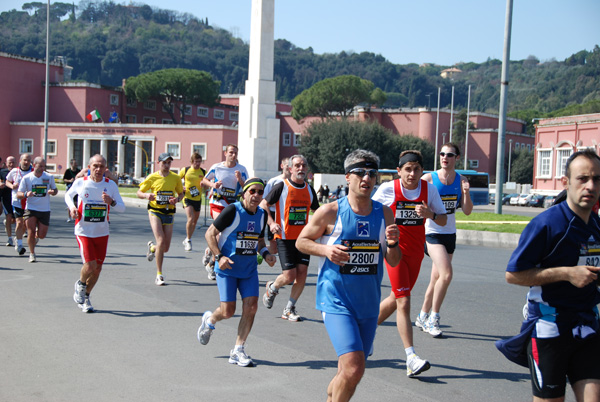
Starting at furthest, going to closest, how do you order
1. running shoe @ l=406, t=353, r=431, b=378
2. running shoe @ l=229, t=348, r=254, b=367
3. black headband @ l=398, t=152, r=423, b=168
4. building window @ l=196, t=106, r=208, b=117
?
1. building window @ l=196, t=106, r=208, b=117
2. black headband @ l=398, t=152, r=423, b=168
3. running shoe @ l=229, t=348, r=254, b=367
4. running shoe @ l=406, t=353, r=431, b=378

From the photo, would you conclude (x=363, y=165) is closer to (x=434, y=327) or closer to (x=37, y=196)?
(x=434, y=327)

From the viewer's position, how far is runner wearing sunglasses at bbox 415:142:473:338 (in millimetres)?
7281

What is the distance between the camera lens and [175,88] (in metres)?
88.5

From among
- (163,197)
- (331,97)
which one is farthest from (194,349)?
(331,97)

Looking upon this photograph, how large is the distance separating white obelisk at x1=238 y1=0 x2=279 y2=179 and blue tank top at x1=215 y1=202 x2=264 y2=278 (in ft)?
114

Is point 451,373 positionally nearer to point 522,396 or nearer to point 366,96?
point 522,396

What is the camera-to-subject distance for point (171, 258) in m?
13.4

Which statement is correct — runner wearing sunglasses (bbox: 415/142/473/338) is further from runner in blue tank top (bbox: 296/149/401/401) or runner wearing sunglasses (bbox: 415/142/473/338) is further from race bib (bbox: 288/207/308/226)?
runner in blue tank top (bbox: 296/149/401/401)

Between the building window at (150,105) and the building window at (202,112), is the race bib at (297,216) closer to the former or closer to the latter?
the building window at (150,105)

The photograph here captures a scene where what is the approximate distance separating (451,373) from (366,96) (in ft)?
282

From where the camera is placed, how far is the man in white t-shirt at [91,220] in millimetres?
8180

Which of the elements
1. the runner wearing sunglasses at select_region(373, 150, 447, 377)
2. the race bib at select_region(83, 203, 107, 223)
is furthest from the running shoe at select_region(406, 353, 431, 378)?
the race bib at select_region(83, 203, 107, 223)

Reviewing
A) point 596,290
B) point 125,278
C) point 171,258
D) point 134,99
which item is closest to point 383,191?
point 596,290

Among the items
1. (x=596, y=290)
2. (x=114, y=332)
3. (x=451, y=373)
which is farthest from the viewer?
(x=114, y=332)
